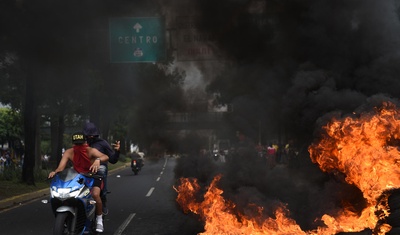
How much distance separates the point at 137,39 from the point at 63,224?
12.8 metres

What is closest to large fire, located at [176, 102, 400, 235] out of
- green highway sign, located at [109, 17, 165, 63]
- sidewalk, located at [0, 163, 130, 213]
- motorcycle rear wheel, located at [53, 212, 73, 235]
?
motorcycle rear wheel, located at [53, 212, 73, 235]

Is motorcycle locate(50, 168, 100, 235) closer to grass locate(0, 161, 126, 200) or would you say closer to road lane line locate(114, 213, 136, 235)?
road lane line locate(114, 213, 136, 235)

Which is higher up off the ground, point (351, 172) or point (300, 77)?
point (300, 77)

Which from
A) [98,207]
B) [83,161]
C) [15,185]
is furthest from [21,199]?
[83,161]

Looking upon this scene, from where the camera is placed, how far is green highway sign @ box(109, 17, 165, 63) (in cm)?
1740

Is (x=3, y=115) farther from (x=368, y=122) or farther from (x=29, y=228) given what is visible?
(x=368, y=122)

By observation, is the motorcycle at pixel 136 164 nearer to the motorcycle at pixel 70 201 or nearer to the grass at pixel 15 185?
the grass at pixel 15 185

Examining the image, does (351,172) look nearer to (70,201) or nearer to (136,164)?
(70,201)

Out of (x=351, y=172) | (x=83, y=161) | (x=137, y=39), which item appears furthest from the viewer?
(x=137, y=39)

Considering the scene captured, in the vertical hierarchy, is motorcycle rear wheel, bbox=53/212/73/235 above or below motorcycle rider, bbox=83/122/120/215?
below

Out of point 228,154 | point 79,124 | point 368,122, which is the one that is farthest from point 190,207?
point 79,124

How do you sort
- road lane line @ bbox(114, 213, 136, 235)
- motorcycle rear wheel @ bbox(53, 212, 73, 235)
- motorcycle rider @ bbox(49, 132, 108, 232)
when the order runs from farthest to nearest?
road lane line @ bbox(114, 213, 136, 235) → motorcycle rider @ bbox(49, 132, 108, 232) → motorcycle rear wheel @ bbox(53, 212, 73, 235)

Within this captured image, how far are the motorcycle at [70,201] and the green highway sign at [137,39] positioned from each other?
9.58m

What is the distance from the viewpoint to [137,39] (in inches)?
759
